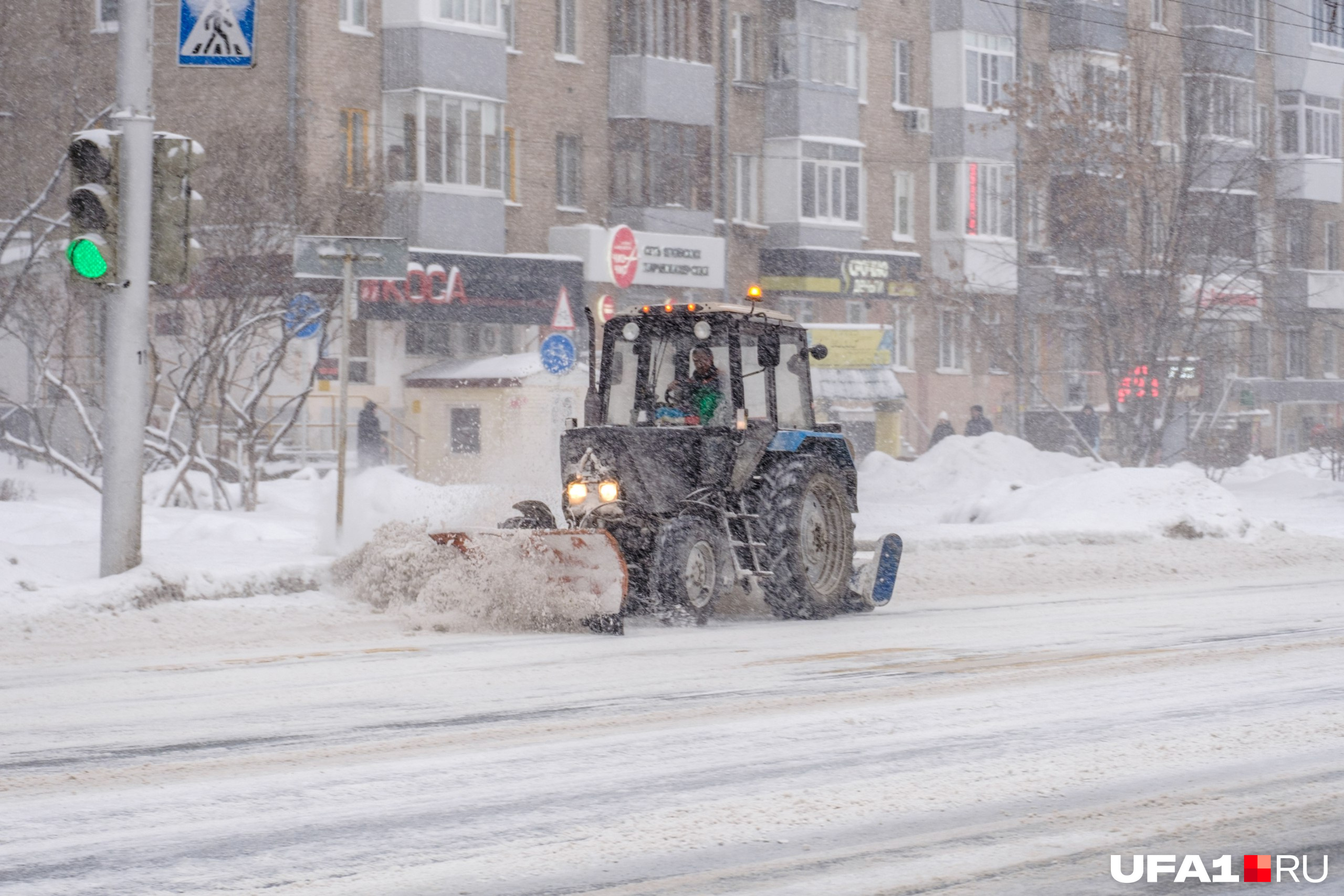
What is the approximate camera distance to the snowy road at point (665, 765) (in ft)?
17.5

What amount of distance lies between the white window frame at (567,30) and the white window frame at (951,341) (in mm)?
13274

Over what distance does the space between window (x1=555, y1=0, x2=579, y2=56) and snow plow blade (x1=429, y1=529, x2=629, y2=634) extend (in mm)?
28694

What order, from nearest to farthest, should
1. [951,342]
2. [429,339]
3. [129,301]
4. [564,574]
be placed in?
[564,574]
[129,301]
[429,339]
[951,342]

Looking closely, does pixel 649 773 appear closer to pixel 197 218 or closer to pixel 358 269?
pixel 197 218

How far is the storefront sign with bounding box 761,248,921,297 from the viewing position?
4338 centimetres

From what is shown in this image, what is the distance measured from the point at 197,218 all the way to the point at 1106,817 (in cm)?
925

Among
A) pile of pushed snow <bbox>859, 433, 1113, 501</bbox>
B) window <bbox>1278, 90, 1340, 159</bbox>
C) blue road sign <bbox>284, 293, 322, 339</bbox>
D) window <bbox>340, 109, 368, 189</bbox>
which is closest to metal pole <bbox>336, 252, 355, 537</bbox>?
blue road sign <bbox>284, 293, 322, 339</bbox>

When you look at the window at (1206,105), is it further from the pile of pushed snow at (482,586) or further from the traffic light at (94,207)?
the traffic light at (94,207)

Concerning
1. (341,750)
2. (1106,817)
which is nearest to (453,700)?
(341,750)

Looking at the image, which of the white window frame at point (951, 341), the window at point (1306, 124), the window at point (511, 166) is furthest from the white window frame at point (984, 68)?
the window at point (511, 166)

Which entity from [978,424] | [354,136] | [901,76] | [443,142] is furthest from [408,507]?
[901,76]

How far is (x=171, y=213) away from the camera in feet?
42.8

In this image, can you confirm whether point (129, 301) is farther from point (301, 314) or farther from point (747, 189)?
point (747, 189)

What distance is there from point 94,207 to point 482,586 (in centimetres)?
374
